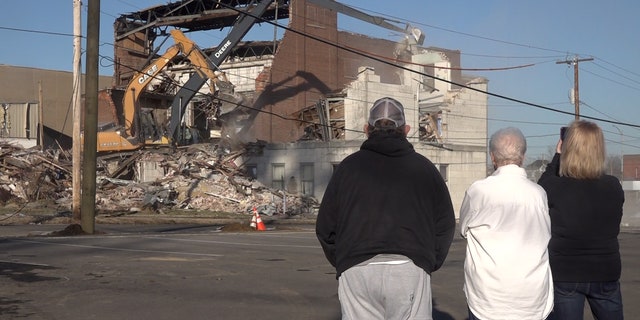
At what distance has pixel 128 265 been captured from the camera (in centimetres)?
1277

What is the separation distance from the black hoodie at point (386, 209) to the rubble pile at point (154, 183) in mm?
29342

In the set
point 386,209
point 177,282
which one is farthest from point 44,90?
point 386,209

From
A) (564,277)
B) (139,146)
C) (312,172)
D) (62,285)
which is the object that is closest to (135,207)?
(139,146)

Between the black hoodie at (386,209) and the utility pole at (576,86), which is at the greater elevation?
the utility pole at (576,86)

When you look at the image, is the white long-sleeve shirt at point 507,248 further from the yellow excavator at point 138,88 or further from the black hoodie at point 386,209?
the yellow excavator at point 138,88

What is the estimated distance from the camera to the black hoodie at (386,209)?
4340 millimetres

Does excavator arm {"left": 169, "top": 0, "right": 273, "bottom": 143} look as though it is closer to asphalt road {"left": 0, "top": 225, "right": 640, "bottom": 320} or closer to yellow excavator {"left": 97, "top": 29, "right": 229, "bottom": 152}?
yellow excavator {"left": 97, "top": 29, "right": 229, "bottom": 152}

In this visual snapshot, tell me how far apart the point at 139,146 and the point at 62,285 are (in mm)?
30978

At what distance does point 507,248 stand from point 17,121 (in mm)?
51509

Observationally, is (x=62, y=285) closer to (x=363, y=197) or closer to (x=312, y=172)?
(x=363, y=197)

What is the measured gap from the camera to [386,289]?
432 centimetres

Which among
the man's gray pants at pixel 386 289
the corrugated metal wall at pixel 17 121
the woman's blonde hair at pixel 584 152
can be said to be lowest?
the man's gray pants at pixel 386 289

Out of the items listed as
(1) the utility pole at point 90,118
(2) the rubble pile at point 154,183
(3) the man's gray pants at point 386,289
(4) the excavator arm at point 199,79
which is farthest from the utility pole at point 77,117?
(3) the man's gray pants at point 386,289

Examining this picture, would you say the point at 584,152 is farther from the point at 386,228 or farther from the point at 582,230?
the point at 386,228
